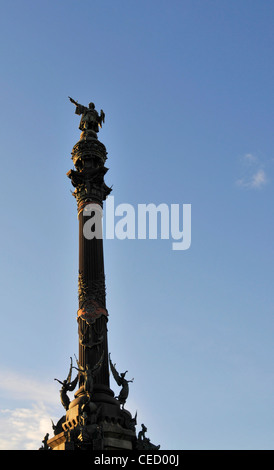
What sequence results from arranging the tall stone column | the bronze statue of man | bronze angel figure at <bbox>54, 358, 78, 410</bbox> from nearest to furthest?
bronze angel figure at <bbox>54, 358, 78, 410</bbox> → the tall stone column → the bronze statue of man

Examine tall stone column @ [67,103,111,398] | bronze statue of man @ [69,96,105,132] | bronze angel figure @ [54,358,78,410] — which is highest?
bronze statue of man @ [69,96,105,132]

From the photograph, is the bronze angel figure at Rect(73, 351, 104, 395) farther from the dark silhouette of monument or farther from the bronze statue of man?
the bronze statue of man

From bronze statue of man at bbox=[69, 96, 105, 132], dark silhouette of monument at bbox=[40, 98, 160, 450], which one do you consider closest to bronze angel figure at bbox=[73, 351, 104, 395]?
dark silhouette of monument at bbox=[40, 98, 160, 450]

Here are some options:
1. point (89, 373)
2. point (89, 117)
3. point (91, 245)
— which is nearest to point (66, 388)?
point (89, 373)

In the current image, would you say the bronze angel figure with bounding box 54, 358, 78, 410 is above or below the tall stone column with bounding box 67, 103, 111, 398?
below

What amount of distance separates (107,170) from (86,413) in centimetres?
1999

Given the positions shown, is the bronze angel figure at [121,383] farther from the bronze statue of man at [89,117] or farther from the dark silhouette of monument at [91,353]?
the bronze statue of man at [89,117]

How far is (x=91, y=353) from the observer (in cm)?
3666

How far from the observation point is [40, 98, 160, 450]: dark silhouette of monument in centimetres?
3259

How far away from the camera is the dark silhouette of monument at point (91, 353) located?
32.6 metres
